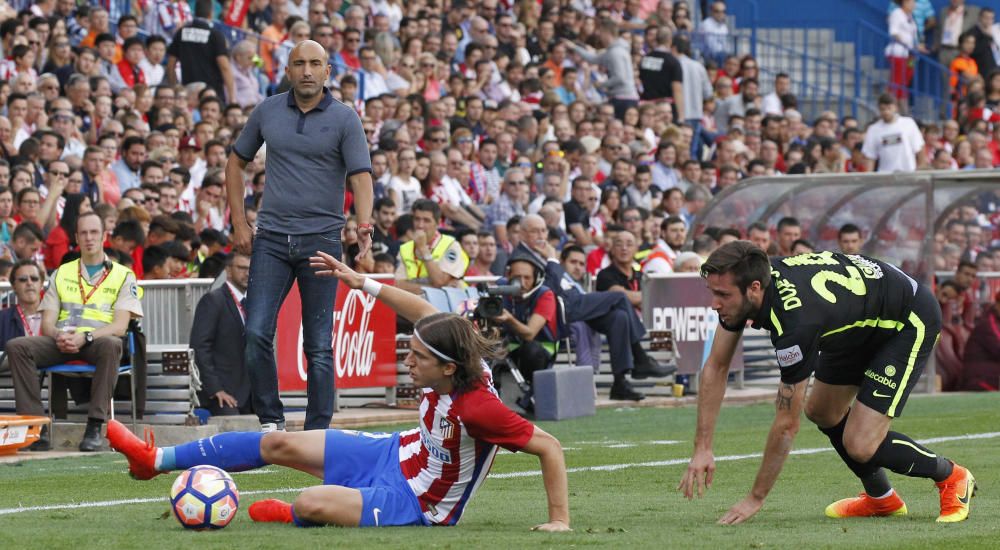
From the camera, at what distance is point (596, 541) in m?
7.43

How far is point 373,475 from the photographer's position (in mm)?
8133

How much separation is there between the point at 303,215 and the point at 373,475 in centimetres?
315

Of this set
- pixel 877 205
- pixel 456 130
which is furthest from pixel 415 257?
pixel 877 205

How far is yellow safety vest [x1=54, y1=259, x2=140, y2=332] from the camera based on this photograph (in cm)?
1339

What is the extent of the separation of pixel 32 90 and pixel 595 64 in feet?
39.2

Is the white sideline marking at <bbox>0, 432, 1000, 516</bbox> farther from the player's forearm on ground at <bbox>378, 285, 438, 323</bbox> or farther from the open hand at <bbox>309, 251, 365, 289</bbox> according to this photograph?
the player's forearm on ground at <bbox>378, 285, 438, 323</bbox>

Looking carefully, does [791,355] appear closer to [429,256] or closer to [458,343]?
[458,343]

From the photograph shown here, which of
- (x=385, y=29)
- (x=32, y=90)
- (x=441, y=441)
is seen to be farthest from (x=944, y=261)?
(x=441, y=441)

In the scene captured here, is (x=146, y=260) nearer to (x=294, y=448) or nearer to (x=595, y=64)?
(x=294, y=448)

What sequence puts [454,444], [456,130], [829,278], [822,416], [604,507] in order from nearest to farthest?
[454,444] < [829,278] < [822,416] < [604,507] < [456,130]

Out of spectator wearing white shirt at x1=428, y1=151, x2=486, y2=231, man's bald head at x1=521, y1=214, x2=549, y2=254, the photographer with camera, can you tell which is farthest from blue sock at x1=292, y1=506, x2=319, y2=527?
spectator wearing white shirt at x1=428, y1=151, x2=486, y2=231

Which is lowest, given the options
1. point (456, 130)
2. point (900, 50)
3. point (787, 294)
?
point (787, 294)

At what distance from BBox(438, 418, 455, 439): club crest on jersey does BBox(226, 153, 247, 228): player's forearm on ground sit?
364cm

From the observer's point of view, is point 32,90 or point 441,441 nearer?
point 441,441
